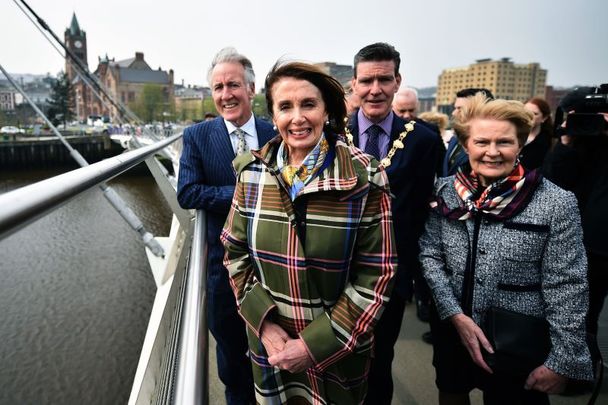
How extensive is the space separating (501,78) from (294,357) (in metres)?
130

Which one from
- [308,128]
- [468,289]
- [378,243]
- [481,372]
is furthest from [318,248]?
[481,372]

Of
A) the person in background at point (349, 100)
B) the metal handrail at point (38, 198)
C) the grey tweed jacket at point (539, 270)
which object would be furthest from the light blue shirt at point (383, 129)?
the metal handrail at point (38, 198)

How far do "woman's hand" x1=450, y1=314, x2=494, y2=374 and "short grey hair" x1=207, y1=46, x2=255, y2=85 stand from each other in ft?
5.87

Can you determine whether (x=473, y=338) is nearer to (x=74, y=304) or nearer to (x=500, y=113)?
(x=500, y=113)

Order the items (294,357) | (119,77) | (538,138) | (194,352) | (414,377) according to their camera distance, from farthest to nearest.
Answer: (119,77)
(538,138)
(414,377)
(294,357)
(194,352)

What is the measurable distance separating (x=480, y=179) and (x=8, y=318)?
45.3ft

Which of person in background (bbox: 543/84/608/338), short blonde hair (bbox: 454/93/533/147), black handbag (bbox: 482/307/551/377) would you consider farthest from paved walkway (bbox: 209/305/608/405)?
short blonde hair (bbox: 454/93/533/147)

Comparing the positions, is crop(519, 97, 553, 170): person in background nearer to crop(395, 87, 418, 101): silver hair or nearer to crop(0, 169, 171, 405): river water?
crop(395, 87, 418, 101): silver hair

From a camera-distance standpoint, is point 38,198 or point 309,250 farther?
point 309,250

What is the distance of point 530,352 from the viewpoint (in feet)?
5.44

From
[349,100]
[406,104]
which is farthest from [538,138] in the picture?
[349,100]

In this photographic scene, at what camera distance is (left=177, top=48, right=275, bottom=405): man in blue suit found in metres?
2.18

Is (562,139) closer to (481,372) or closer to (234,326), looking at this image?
(481,372)

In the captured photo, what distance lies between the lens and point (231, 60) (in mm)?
2311
